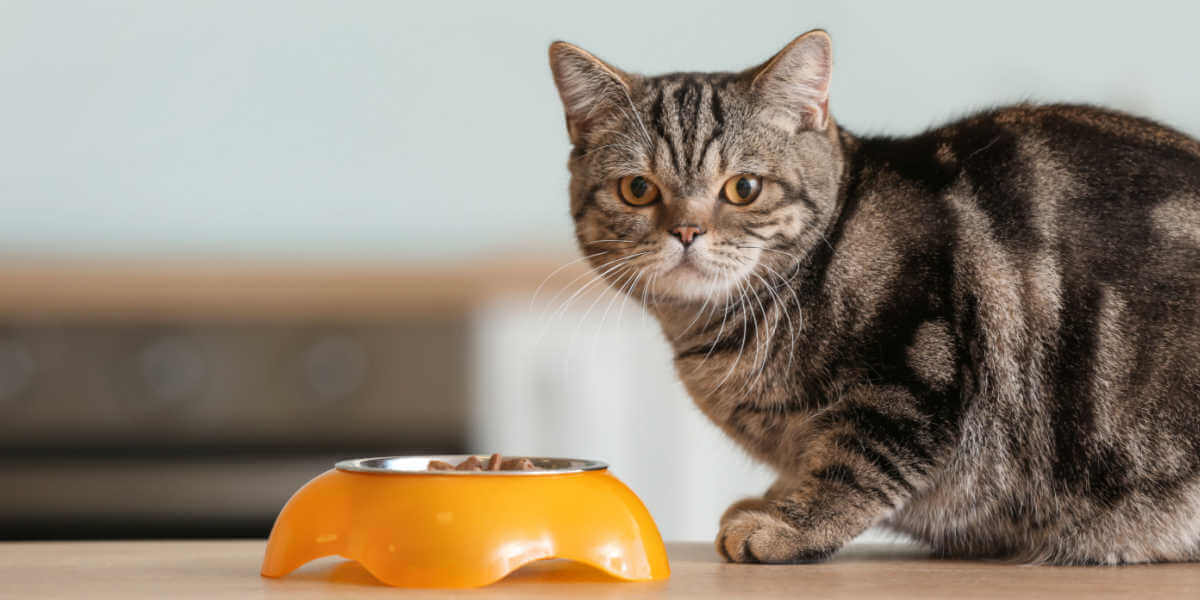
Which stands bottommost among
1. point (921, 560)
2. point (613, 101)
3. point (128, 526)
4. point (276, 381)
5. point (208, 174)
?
point (128, 526)

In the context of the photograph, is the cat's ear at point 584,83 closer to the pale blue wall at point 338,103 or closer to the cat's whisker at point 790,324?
the cat's whisker at point 790,324

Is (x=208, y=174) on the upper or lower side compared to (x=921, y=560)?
upper

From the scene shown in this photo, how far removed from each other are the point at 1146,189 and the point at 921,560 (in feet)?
1.40

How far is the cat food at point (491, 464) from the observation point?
0.98m

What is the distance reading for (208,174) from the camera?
10.1 ft

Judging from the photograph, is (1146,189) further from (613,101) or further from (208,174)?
(208,174)

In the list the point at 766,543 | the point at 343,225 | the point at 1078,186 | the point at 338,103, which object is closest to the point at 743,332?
the point at 766,543

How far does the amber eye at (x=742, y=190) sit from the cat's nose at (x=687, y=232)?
61 millimetres

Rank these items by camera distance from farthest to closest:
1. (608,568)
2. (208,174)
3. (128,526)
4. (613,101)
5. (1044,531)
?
(208,174) → (128,526) → (613,101) → (1044,531) → (608,568)

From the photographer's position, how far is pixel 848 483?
1.14 metres

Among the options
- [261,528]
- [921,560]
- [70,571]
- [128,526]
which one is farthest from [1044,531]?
[128,526]

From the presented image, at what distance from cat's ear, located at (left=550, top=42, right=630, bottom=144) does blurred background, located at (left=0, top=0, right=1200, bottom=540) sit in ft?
3.47

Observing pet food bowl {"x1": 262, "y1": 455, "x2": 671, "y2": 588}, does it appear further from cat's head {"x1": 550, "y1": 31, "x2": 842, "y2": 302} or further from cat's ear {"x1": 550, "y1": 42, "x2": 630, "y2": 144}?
cat's ear {"x1": 550, "y1": 42, "x2": 630, "y2": 144}

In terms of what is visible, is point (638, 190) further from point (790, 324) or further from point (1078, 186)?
point (1078, 186)
